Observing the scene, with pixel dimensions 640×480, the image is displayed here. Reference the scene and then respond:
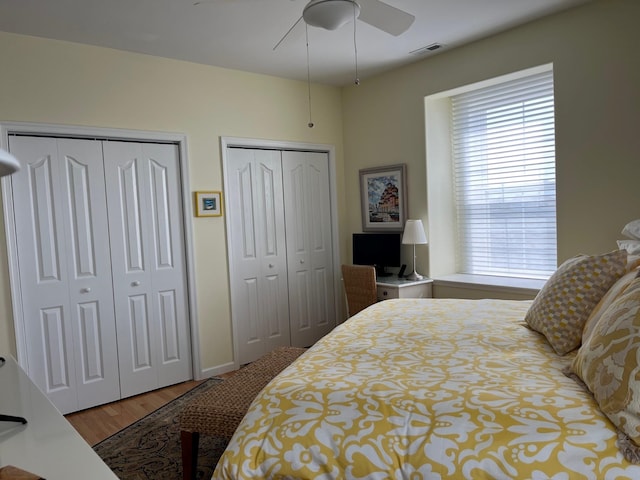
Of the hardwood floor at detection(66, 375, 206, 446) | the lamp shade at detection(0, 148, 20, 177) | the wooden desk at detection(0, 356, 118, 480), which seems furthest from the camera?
the hardwood floor at detection(66, 375, 206, 446)

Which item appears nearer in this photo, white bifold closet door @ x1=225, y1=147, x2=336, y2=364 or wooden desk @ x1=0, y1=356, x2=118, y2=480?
wooden desk @ x1=0, y1=356, x2=118, y2=480

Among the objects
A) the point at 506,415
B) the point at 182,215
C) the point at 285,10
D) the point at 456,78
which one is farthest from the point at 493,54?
the point at 506,415

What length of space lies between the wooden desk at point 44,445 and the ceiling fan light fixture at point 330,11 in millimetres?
1922

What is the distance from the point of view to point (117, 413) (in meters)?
3.38

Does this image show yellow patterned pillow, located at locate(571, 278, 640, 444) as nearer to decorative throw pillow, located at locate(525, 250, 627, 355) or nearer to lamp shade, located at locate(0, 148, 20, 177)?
decorative throw pillow, located at locate(525, 250, 627, 355)

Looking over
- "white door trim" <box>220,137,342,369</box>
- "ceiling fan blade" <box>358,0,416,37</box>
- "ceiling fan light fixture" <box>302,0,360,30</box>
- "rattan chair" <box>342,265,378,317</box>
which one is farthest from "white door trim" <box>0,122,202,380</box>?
"ceiling fan blade" <box>358,0,416,37</box>

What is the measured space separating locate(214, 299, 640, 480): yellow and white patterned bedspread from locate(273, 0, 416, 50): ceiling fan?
157cm

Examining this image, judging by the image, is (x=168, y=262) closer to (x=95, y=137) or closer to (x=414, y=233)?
(x=95, y=137)

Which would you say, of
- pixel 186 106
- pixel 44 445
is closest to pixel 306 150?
pixel 186 106

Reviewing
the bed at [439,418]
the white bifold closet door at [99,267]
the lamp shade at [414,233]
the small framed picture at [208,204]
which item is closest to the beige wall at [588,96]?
the lamp shade at [414,233]

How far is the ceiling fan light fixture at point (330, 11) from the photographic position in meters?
2.21

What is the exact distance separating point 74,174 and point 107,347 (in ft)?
4.19

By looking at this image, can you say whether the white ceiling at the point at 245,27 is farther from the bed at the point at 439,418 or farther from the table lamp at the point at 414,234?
the bed at the point at 439,418

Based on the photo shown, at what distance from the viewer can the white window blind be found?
3.71 m
